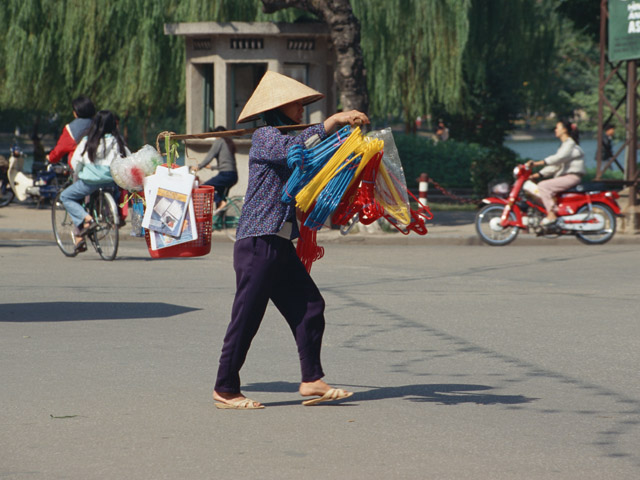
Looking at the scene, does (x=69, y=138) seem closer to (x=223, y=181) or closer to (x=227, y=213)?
(x=223, y=181)

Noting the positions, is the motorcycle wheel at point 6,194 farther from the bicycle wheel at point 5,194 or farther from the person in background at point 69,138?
the person in background at point 69,138

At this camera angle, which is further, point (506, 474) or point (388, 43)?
point (388, 43)

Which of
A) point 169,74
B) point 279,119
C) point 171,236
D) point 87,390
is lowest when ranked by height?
point 87,390

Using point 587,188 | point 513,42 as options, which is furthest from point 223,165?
point 513,42

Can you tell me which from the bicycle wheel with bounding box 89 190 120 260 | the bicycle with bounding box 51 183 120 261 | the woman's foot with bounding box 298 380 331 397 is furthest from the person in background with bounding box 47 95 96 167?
the woman's foot with bounding box 298 380 331 397

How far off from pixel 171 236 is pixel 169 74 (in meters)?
16.0

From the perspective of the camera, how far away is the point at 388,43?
21.9 meters

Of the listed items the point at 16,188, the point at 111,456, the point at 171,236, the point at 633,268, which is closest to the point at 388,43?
the point at 16,188

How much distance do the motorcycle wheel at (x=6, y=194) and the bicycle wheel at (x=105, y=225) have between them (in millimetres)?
8873

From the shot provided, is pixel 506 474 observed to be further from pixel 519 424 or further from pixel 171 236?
pixel 171 236

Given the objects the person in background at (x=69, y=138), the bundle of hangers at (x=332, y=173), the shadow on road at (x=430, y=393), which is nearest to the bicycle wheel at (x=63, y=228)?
the person in background at (x=69, y=138)

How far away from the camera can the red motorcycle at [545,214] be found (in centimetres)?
1617

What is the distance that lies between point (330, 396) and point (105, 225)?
302 inches

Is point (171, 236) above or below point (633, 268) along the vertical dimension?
above
